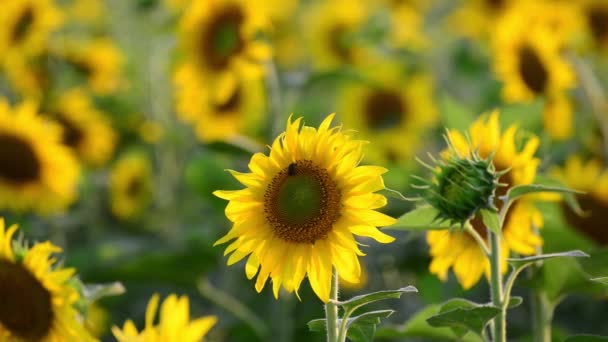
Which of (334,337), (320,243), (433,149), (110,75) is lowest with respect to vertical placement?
(334,337)

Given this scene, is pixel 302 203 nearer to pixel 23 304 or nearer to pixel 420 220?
pixel 420 220

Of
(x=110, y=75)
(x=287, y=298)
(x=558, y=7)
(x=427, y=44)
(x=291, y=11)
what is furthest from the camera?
(x=291, y=11)

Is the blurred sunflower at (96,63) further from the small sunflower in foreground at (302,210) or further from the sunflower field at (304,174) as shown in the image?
the small sunflower in foreground at (302,210)

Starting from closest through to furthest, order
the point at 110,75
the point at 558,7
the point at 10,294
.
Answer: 1. the point at 10,294
2. the point at 558,7
3. the point at 110,75

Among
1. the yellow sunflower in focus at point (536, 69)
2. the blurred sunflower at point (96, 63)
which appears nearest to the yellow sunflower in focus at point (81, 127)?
the blurred sunflower at point (96, 63)

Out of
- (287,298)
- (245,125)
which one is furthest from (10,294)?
(245,125)

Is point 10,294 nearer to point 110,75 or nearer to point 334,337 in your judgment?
point 334,337

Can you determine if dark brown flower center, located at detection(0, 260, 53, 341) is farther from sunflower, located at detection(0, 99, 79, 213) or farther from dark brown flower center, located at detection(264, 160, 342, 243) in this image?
sunflower, located at detection(0, 99, 79, 213)
